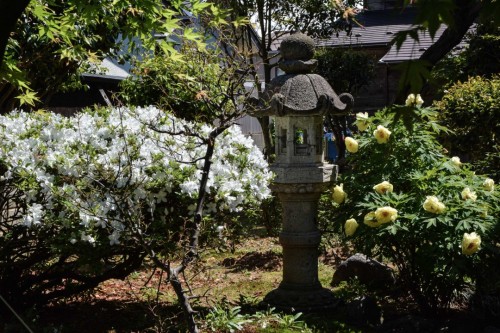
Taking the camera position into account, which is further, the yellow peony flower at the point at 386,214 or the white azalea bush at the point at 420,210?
the yellow peony flower at the point at 386,214

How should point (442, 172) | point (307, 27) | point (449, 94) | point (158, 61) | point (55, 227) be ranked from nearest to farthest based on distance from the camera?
Answer: point (55, 227) → point (442, 172) → point (449, 94) → point (158, 61) → point (307, 27)

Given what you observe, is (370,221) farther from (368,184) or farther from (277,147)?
(277,147)

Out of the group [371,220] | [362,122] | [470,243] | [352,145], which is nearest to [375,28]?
[362,122]

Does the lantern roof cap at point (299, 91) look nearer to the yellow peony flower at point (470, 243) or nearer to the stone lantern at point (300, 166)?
the stone lantern at point (300, 166)

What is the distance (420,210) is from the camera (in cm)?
644

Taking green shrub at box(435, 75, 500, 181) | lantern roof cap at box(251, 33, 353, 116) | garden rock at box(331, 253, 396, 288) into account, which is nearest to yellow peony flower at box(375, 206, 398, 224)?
lantern roof cap at box(251, 33, 353, 116)

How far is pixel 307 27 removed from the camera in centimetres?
1472

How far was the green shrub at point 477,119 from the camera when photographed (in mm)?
9266

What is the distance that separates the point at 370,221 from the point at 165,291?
104 inches

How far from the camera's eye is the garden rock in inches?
317

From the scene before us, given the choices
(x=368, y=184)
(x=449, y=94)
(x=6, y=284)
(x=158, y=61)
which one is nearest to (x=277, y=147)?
(x=368, y=184)

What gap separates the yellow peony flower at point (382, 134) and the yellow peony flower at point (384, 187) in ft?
1.54

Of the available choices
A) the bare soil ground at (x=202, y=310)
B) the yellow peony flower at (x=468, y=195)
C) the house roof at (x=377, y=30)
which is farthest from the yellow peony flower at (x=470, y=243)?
the house roof at (x=377, y=30)

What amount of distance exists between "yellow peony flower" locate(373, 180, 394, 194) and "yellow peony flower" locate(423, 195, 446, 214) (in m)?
0.44
